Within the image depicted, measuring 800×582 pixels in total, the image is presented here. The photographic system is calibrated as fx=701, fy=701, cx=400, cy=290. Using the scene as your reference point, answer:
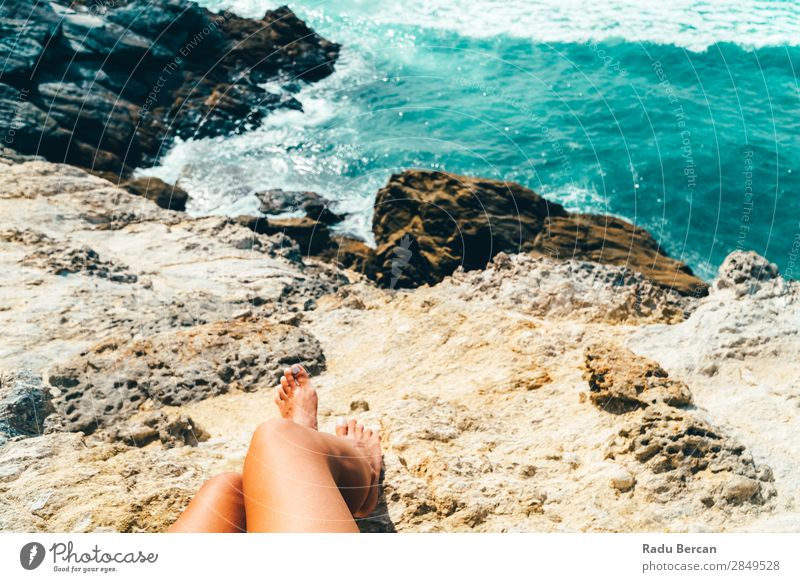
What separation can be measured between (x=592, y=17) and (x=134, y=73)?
10.2m

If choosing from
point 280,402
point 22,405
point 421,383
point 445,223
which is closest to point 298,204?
point 445,223

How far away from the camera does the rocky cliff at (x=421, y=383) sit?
365 cm

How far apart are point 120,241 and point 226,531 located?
5.98 meters

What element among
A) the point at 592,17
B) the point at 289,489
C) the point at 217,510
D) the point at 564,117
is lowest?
the point at 217,510

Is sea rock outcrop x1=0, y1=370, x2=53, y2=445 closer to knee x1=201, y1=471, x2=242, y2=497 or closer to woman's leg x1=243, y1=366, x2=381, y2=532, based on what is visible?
knee x1=201, y1=471, x2=242, y2=497

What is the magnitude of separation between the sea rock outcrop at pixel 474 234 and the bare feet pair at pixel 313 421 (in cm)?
385

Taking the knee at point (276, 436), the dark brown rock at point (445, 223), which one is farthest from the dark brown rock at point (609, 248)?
the knee at point (276, 436)

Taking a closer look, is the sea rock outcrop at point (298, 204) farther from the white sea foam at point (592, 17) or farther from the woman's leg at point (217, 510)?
the woman's leg at point (217, 510)

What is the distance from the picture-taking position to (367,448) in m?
3.94

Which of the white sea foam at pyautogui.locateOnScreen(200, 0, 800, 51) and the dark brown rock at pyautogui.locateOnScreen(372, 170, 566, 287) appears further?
the white sea foam at pyautogui.locateOnScreen(200, 0, 800, 51)

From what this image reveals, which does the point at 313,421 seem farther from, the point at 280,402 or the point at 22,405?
the point at 22,405

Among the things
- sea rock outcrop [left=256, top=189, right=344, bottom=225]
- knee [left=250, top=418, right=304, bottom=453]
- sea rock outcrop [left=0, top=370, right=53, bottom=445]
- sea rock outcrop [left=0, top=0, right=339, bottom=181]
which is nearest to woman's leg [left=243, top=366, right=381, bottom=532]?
knee [left=250, top=418, right=304, bottom=453]

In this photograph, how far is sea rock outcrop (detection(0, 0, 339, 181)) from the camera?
457 inches

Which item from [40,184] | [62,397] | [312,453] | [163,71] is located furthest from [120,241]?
[163,71]
